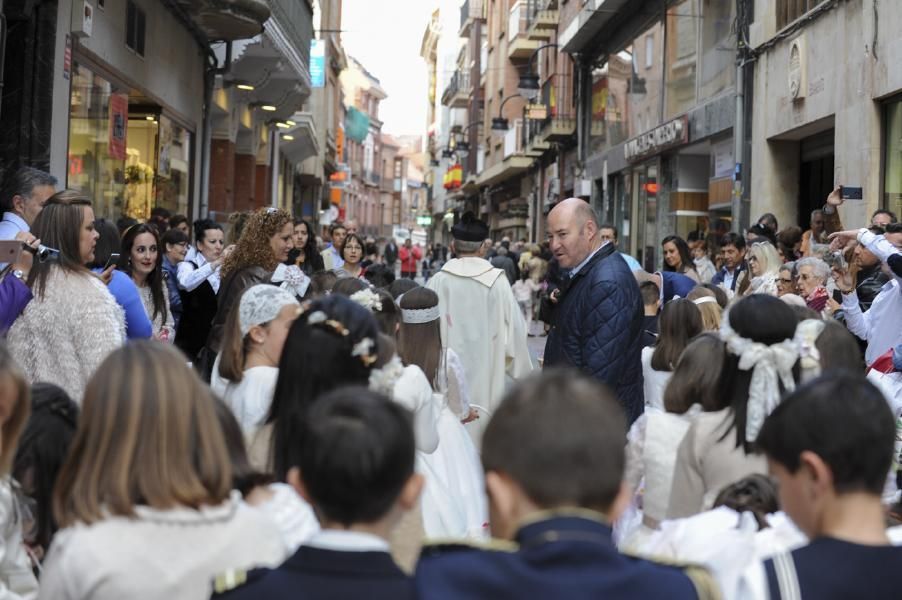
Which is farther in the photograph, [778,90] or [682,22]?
[682,22]

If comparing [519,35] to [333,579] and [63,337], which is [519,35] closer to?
[63,337]

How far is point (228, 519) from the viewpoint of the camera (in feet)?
10.3

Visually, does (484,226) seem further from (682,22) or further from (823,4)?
(682,22)

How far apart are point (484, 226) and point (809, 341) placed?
5.10m

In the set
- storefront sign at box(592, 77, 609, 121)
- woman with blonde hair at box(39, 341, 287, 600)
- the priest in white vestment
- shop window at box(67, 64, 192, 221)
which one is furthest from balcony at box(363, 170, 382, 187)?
woman with blonde hair at box(39, 341, 287, 600)

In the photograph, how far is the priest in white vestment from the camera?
888cm

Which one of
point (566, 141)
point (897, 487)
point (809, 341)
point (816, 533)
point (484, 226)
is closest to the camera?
point (816, 533)

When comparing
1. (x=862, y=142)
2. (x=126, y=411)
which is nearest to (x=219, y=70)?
(x=862, y=142)

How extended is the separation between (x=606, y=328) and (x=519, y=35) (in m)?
37.8

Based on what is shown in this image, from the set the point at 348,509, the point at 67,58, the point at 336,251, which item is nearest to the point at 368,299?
the point at 348,509

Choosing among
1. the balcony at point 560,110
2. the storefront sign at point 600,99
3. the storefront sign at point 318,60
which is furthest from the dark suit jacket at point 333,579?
the storefront sign at point 318,60

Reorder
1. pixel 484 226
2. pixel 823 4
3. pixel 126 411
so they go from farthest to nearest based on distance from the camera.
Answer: pixel 823 4, pixel 484 226, pixel 126 411

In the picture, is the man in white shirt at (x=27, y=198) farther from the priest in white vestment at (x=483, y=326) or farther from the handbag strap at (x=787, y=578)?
the handbag strap at (x=787, y=578)

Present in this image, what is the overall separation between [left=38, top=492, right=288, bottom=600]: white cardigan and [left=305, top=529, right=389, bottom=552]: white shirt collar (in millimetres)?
405
